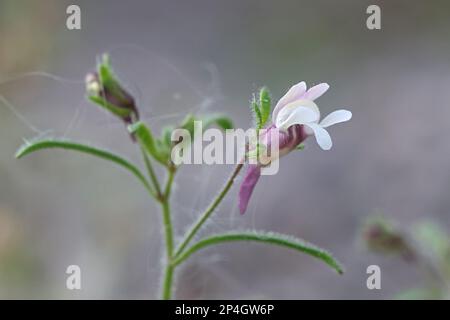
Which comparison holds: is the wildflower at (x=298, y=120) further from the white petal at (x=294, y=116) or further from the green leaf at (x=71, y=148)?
the green leaf at (x=71, y=148)

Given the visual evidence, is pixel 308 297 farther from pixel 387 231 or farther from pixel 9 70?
pixel 9 70

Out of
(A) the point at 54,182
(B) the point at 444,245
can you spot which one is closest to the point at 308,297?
(B) the point at 444,245

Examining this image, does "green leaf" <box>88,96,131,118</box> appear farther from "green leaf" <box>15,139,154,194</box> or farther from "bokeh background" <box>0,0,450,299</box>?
"bokeh background" <box>0,0,450,299</box>

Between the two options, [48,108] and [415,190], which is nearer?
[415,190]

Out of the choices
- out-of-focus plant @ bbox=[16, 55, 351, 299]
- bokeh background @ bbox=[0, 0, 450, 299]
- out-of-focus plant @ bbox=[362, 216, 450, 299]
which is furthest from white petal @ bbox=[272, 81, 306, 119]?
bokeh background @ bbox=[0, 0, 450, 299]

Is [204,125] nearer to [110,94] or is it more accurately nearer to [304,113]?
[110,94]

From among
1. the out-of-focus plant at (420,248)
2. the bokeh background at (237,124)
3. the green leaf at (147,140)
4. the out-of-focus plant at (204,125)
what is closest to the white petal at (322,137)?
the out-of-focus plant at (204,125)

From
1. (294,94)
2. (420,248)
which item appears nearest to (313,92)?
(294,94)
